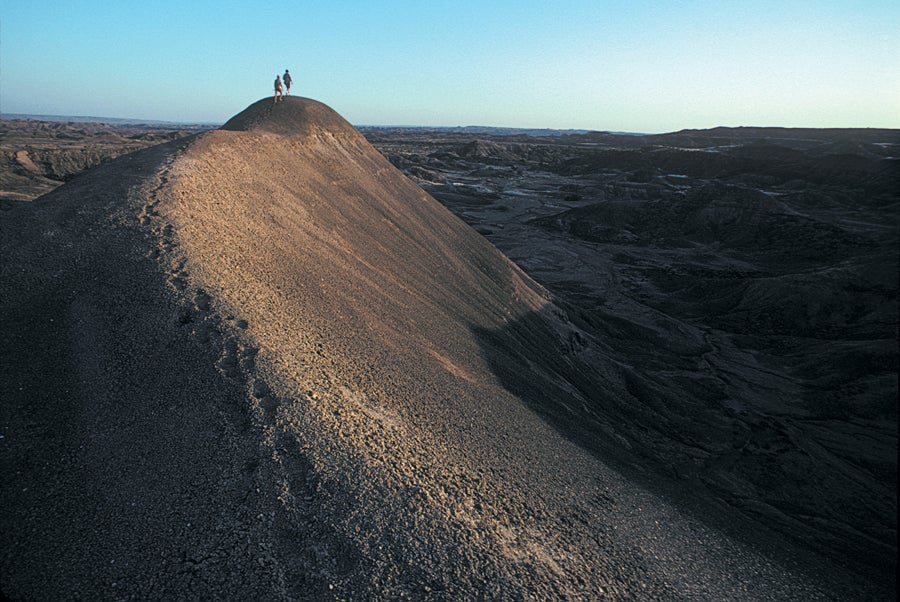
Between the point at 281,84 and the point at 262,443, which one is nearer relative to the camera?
the point at 262,443

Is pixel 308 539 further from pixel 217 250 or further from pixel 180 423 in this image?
pixel 217 250

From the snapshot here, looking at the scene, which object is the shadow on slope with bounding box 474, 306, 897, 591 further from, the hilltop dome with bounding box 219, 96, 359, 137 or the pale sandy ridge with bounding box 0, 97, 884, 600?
the hilltop dome with bounding box 219, 96, 359, 137

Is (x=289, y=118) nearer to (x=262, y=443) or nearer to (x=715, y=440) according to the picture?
(x=262, y=443)

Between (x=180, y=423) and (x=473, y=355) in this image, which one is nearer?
(x=180, y=423)

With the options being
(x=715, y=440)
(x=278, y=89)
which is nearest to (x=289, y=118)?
(x=278, y=89)

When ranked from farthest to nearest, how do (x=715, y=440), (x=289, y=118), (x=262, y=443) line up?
(x=289, y=118) < (x=715, y=440) < (x=262, y=443)

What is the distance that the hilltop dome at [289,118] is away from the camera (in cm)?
1502

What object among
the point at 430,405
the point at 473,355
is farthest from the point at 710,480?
the point at 430,405

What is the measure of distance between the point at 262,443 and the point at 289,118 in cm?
1373

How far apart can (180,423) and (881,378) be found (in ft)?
65.0

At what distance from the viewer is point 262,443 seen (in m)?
5.15

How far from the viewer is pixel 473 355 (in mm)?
9680

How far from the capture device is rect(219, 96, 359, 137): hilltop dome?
15.0m

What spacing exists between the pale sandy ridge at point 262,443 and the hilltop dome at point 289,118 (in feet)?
18.0
